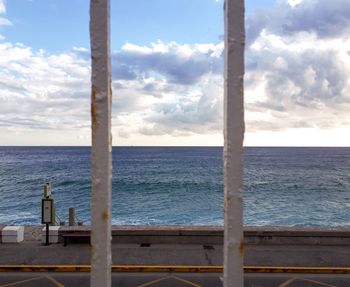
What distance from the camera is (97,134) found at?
304 centimetres

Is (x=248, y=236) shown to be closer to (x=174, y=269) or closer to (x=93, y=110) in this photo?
(x=174, y=269)

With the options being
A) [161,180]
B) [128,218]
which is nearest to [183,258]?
[128,218]

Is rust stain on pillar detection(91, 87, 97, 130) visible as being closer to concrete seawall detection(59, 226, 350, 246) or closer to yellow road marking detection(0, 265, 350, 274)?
yellow road marking detection(0, 265, 350, 274)

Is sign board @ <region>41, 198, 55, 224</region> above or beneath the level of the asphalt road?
above

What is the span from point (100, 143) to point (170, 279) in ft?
29.8

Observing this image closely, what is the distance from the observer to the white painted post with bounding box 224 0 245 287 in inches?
119

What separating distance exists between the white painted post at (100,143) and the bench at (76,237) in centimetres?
1165

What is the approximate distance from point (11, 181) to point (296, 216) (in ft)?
201

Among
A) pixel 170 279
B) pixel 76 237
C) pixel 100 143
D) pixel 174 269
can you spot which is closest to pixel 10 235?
pixel 76 237

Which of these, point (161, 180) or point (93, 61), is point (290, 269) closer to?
point (93, 61)

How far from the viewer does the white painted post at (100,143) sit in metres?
3.03

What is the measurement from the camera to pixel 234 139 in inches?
120

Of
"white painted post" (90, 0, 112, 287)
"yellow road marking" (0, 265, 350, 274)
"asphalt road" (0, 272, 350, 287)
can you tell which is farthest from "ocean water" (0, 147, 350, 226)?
"white painted post" (90, 0, 112, 287)

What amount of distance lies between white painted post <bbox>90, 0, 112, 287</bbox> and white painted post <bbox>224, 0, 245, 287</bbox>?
91 centimetres
